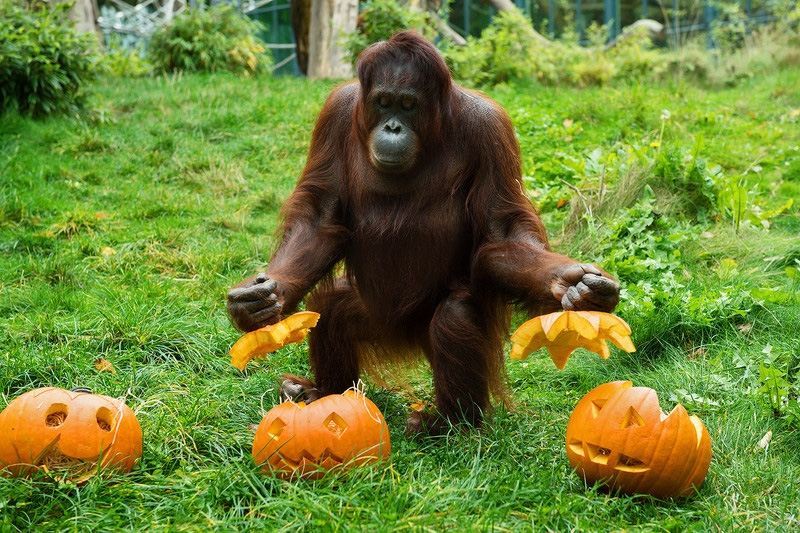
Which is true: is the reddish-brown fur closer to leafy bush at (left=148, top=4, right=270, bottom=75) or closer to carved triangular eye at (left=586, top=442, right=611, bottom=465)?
carved triangular eye at (left=586, top=442, right=611, bottom=465)

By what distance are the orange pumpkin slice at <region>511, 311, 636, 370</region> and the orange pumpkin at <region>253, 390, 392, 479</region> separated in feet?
1.88

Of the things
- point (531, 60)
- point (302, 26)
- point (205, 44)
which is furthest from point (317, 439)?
point (302, 26)

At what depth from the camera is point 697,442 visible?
3.06 m

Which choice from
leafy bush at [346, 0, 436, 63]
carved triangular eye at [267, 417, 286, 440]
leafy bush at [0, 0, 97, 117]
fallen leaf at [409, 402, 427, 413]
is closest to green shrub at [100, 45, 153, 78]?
leafy bush at [0, 0, 97, 117]

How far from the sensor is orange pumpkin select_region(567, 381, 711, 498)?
9.94 feet

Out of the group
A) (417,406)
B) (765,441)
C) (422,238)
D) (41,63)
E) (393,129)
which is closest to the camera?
(765,441)

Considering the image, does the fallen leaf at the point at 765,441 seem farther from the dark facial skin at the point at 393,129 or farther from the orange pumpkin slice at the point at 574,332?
the dark facial skin at the point at 393,129

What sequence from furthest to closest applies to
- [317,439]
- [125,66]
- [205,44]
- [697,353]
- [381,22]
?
[125,66]
[205,44]
[381,22]
[697,353]
[317,439]

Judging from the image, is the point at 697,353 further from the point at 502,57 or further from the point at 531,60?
the point at 531,60

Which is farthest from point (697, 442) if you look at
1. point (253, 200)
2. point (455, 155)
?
point (253, 200)

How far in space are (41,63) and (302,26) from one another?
212 inches

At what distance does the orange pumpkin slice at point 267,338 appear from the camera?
10.6ft

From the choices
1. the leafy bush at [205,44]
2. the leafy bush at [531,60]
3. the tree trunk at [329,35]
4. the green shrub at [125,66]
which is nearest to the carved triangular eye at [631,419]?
the leafy bush at [531,60]

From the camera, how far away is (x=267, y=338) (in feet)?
10.7
